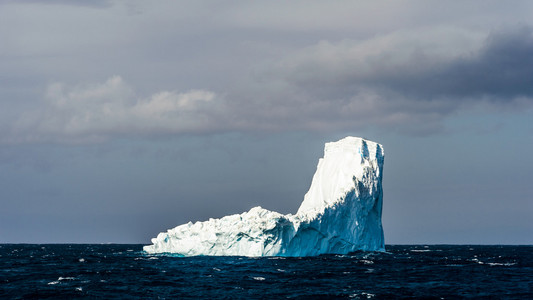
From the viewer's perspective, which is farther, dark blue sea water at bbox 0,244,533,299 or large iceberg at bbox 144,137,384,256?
large iceberg at bbox 144,137,384,256

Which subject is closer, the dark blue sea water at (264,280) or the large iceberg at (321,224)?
the dark blue sea water at (264,280)

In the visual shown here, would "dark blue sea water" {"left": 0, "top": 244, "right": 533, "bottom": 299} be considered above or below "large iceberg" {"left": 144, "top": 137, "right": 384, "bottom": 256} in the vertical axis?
below

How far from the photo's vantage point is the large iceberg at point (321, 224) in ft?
176

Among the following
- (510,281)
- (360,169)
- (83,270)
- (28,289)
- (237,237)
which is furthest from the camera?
(360,169)

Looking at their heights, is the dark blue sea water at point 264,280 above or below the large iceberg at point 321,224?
below

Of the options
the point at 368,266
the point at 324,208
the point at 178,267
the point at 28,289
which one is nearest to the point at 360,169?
the point at 324,208

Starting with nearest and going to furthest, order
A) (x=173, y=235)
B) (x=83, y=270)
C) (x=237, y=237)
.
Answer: (x=83, y=270)
(x=237, y=237)
(x=173, y=235)

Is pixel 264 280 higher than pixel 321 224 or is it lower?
lower

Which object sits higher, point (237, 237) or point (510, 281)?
point (237, 237)

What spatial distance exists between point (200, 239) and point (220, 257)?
96.0 inches

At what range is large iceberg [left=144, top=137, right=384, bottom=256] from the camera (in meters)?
53.8

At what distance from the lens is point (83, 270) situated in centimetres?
4838

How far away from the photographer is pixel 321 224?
5728 centimetres

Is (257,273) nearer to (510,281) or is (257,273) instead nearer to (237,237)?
(237,237)
